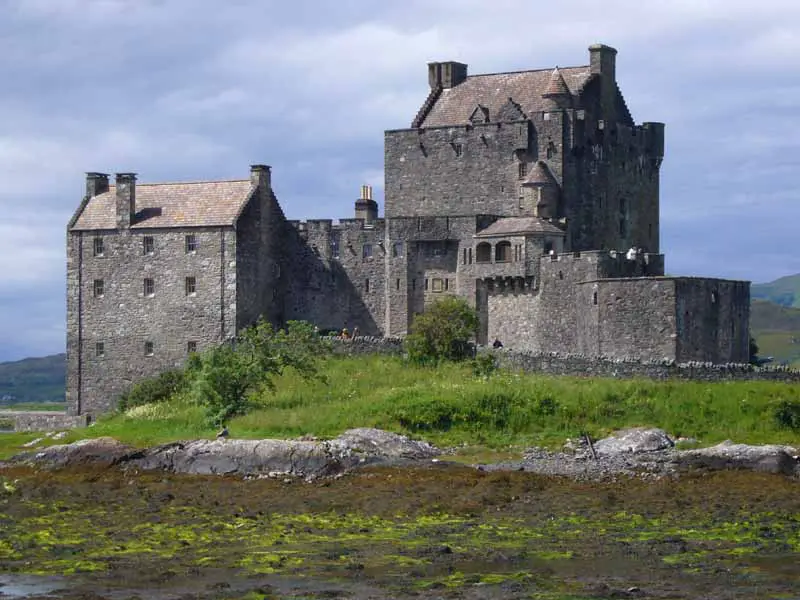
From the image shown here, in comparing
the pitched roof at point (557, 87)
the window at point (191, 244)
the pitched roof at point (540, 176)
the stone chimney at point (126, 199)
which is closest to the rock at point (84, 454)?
the window at point (191, 244)

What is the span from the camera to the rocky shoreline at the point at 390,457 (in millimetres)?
47250

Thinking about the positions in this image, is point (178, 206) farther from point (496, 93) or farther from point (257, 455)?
point (257, 455)

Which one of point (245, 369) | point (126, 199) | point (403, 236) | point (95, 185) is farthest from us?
point (95, 185)

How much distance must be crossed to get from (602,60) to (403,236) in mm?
11713

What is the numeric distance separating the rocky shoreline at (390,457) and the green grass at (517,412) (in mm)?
1728

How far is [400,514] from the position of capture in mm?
42406

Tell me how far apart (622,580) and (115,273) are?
45.4 m

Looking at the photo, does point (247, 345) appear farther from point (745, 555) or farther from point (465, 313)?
point (745, 555)

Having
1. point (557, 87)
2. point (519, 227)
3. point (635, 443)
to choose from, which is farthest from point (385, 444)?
point (557, 87)

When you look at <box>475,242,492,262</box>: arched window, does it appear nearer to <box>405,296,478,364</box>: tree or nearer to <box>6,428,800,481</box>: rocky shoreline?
<box>405,296,478,364</box>: tree

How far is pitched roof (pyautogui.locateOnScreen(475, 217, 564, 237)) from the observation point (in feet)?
236

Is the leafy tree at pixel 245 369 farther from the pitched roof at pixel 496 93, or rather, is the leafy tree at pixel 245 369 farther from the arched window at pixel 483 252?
the pitched roof at pixel 496 93

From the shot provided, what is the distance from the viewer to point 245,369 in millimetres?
59406

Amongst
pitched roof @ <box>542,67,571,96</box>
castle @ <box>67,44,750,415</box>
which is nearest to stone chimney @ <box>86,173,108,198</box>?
castle @ <box>67,44,750,415</box>
